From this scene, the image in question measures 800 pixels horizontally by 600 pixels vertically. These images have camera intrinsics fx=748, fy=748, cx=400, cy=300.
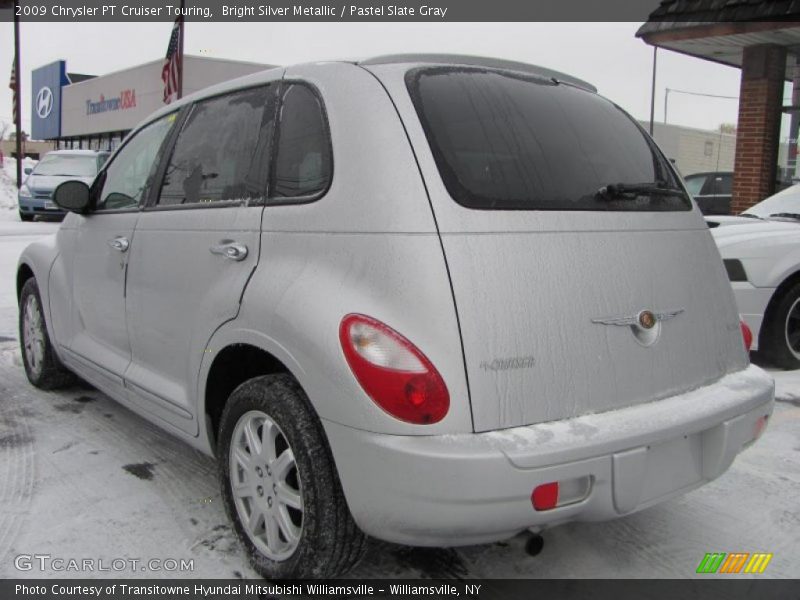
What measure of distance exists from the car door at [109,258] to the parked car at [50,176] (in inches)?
586

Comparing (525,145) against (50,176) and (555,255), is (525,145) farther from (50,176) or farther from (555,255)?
(50,176)

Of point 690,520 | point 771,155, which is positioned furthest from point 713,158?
point 690,520

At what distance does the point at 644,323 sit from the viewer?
7.73 ft

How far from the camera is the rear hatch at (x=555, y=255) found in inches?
83.7

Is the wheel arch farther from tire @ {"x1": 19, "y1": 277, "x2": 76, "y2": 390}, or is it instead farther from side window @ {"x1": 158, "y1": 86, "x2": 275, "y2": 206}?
tire @ {"x1": 19, "y1": 277, "x2": 76, "y2": 390}

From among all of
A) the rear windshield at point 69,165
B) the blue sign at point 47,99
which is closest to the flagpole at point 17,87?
the rear windshield at point 69,165

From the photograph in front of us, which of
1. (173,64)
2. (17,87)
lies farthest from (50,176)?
(17,87)

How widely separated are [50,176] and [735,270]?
16.9 meters

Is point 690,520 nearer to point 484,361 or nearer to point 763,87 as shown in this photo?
→ point 484,361

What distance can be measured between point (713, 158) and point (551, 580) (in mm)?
42958

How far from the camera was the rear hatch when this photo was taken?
6.97ft

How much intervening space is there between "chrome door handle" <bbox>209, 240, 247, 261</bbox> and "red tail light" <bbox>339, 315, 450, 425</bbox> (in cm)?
73

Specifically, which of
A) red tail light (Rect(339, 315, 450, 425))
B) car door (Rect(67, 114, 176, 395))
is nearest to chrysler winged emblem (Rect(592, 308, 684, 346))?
red tail light (Rect(339, 315, 450, 425))

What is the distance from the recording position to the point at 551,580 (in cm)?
261
